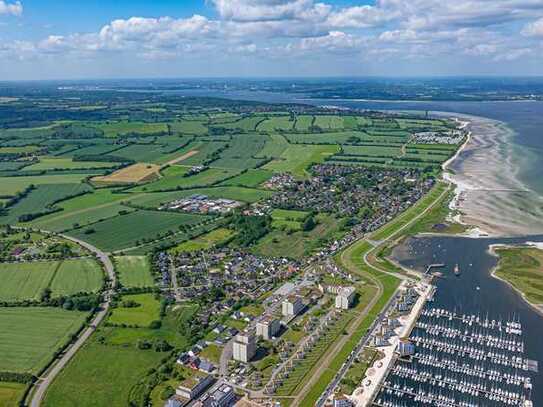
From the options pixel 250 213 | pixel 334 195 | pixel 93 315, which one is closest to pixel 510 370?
pixel 93 315

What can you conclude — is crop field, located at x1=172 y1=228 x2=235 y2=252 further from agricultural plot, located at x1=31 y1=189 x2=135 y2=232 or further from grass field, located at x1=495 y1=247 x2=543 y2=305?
grass field, located at x1=495 y1=247 x2=543 y2=305

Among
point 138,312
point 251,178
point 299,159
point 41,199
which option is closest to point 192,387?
point 138,312

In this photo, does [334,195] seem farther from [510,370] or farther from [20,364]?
[20,364]

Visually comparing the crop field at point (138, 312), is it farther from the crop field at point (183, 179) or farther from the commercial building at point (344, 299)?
the crop field at point (183, 179)

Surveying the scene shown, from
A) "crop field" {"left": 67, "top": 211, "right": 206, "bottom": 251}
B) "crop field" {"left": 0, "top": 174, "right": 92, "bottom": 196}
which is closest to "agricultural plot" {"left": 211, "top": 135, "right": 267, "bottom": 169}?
"crop field" {"left": 0, "top": 174, "right": 92, "bottom": 196}

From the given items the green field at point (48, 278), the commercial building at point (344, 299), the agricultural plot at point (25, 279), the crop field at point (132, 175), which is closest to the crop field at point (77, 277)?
the green field at point (48, 278)

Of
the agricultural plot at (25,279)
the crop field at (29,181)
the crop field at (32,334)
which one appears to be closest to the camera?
the crop field at (32,334)
